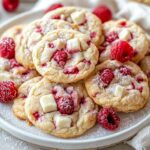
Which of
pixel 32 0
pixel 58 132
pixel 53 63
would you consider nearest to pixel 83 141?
pixel 58 132

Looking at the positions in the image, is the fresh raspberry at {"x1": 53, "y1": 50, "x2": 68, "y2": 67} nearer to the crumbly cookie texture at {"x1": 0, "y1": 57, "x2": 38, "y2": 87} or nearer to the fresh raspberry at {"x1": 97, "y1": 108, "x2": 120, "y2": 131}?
the crumbly cookie texture at {"x1": 0, "y1": 57, "x2": 38, "y2": 87}

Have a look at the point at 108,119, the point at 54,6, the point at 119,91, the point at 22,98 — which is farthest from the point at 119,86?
the point at 54,6

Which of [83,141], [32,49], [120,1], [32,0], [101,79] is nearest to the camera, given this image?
[83,141]

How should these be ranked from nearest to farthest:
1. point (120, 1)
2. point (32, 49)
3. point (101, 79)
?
point (101, 79), point (32, 49), point (120, 1)

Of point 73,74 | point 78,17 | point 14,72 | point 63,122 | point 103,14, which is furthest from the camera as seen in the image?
point 103,14

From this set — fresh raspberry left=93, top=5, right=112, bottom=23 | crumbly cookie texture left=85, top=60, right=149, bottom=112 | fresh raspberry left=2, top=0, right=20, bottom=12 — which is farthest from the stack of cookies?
fresh raspberry left=2, top=0, right=20, bottom=12

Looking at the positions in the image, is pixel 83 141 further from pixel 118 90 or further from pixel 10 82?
pixel 10 82

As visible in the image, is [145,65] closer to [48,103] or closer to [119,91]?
[119,91]
